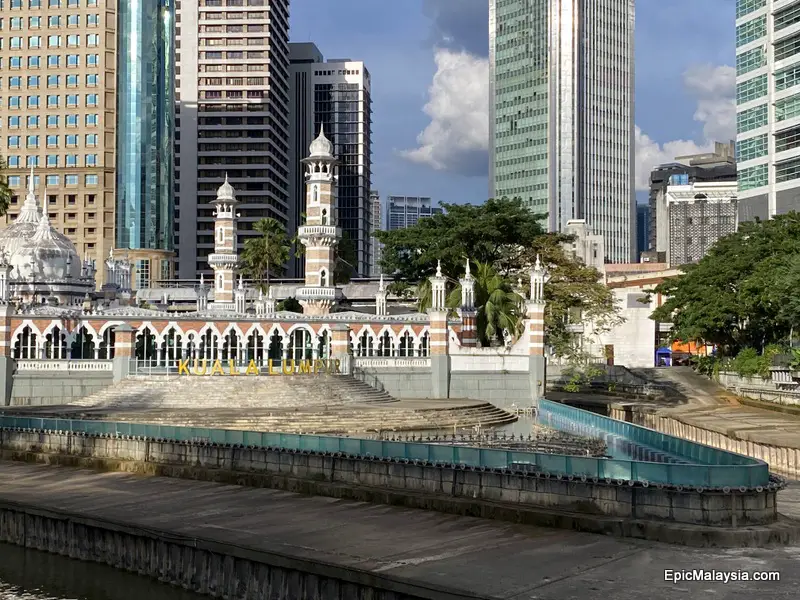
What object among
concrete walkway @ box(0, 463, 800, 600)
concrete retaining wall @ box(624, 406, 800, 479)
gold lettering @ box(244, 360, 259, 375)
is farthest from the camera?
gold lettering @ box(244, 360, 259, 375)

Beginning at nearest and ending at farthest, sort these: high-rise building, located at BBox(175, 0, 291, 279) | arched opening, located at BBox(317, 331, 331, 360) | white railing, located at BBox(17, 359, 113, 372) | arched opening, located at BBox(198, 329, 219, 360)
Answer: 1. white railing, located at BBox(17, 359, 113, 372)
2. arched opening, located at BBox(198, 329, 219, 360)
3. arched opening, located at BBox(317, 331, 331, 360)
4. high-rise building, located at BBox(175, 0, 291, 279)

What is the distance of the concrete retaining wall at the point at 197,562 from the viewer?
789 inches

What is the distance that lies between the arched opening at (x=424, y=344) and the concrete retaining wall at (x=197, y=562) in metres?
33.6

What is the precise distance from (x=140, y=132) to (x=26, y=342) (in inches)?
3036

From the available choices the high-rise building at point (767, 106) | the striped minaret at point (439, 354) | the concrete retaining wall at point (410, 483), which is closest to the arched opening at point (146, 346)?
the striped minaret at point (439, 354)

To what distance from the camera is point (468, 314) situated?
6128 cm

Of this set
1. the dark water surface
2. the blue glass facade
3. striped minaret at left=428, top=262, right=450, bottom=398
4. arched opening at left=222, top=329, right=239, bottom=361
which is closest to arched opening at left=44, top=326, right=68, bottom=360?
arched opening at left=222, top=329, right=239, bottom=361

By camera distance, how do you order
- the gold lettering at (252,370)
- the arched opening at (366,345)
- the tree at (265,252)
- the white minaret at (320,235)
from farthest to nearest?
the tree at (265,252)
the white minaret at (320,235)
the arched opening at (366,345)
the gold lettering at (252,370)

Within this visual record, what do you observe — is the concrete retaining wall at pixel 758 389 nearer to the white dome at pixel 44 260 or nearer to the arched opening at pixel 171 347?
the arched opening at pixel 171 347

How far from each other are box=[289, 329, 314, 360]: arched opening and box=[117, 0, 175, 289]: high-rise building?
233 feet

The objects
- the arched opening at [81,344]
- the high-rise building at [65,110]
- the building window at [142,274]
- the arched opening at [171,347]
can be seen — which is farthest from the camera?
the high-rise building at [65,110]

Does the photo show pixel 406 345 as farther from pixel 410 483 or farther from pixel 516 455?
pixel 516 455

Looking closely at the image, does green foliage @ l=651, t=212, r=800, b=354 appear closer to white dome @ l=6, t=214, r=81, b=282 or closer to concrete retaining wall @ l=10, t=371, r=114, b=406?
concrete retaining wall @ l=10, t=371, r=114, b=406

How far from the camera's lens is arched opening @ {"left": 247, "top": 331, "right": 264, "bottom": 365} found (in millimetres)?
57469
